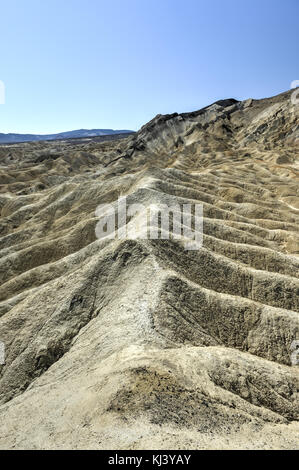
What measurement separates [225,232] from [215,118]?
96.5 meters

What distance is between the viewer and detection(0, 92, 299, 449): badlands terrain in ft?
38.1

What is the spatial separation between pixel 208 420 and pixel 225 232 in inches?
925

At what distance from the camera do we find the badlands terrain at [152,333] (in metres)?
11.6

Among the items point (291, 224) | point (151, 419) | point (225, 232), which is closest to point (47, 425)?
point (151, 419)

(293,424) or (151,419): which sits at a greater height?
(151,419)

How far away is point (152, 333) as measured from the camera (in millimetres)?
16578

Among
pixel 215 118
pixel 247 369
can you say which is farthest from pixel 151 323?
pixel 215 118

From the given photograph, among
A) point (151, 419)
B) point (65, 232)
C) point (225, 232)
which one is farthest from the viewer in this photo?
point (65, 232)

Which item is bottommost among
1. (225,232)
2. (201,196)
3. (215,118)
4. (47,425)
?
(47,425)

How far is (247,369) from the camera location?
15727mm

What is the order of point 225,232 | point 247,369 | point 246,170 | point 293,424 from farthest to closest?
point 246,170 < point 225,232 < point 247,369 < point 293,424
